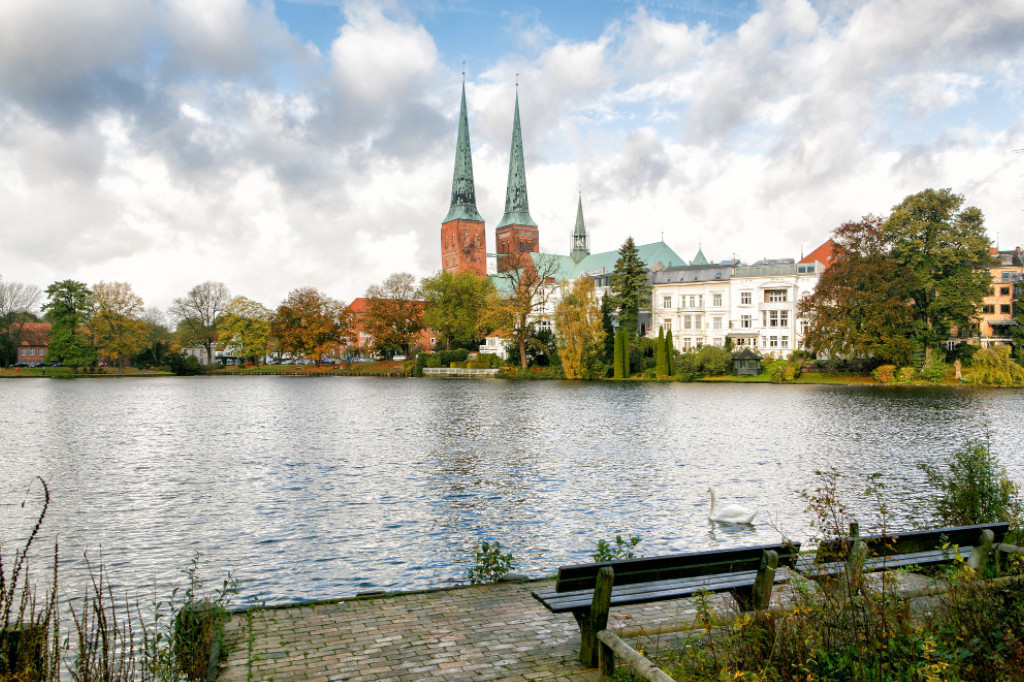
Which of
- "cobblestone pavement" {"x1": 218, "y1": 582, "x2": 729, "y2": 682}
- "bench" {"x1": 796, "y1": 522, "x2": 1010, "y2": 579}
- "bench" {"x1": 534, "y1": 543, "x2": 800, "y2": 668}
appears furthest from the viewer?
"bench" {"x1": 796, "y1": 522, "x2": 1010, "y2": 579}

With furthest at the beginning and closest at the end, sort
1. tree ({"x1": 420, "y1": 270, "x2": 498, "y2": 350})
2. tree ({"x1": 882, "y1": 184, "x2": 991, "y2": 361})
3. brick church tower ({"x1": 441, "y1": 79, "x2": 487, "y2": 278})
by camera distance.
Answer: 1. brick church tower ({"x1": 441, "y1": 79, "x2": 487, "y2": 278})
2. tree ({"x1": 420, "y1": 270, "x2": 498, "y2": 350})
3. tree ({"x1": 882, "y1": 184, "x2": 991, "y2": 361})

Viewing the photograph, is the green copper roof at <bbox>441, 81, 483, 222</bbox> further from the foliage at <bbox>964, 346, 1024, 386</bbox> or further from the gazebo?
the foliage at <bbox>964, 346, 1024, 386</bbox>

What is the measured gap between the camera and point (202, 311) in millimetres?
101938

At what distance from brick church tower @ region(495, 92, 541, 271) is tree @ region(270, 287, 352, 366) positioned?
4127 cm

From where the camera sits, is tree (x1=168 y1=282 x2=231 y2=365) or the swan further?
tree (x1=168 y1=282 x2=231 y2=365)

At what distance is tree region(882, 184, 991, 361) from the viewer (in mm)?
56719

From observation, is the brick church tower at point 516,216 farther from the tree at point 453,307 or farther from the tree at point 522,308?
the tree at point 522,308

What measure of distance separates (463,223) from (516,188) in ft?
43.1

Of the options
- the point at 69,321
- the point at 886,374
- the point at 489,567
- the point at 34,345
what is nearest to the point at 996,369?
the point at 886,374

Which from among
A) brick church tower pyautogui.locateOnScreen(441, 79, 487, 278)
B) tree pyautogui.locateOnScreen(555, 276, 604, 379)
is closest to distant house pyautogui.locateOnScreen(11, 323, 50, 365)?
brick church tower pyautogui.locateOnScreen(441, 79, 487, 278)

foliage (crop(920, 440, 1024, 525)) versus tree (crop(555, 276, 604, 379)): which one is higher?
tree (crop(555, 276, 604, 379))

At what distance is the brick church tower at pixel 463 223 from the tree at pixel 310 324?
36.9m

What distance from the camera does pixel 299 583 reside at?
10031mm

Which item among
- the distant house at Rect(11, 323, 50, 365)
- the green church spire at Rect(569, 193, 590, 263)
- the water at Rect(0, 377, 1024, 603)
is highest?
the green church spire at Rect(569, 193, 590, 263)
